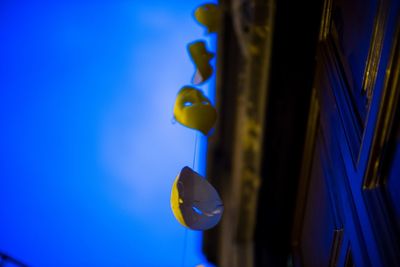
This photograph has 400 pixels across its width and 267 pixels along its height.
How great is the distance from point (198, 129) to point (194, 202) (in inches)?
9.5

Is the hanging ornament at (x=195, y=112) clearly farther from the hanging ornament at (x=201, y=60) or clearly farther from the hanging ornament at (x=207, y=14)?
the hanging ornament at (x=207, y=14)

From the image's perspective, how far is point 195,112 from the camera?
1.23 m

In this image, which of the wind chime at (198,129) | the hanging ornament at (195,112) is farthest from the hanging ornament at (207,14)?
the hanging ornament at (195,112)

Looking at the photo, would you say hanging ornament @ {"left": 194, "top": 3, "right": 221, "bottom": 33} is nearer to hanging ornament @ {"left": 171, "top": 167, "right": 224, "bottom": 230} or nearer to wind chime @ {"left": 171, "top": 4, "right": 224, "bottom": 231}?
wind chime @ {"left": 171, "top": 4, "right": 224, "bottom": 231}

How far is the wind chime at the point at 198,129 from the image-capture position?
1029mm

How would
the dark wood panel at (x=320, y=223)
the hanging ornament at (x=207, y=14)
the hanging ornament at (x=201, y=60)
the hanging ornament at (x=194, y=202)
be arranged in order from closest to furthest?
the hanging ornament at (x=194, y=202)
the dark wood panel at (x=320, y=223)
the hanging ornament at (x=201, y=60)
the hanging ornament at (x=207, y=14)

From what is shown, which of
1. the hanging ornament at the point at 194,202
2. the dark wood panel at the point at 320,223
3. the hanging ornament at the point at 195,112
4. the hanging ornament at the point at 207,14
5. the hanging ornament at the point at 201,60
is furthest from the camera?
the hanging ornament at the point at 207,14

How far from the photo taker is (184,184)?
3.42 ft

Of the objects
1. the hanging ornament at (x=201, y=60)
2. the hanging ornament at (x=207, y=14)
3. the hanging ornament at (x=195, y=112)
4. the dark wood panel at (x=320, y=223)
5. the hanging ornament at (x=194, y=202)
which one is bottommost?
the dark wood panel at (x=320, y=223)

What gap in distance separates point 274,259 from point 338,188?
1.26 m

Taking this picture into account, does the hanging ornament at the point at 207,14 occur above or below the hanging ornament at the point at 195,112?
above

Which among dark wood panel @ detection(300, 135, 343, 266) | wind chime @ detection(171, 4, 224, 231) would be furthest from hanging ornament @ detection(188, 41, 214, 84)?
dark wood panel @ detection(300, 135, 343, 266)

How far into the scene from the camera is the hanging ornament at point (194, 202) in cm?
102

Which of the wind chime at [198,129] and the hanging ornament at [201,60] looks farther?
the hanging ornament at [201,60]
